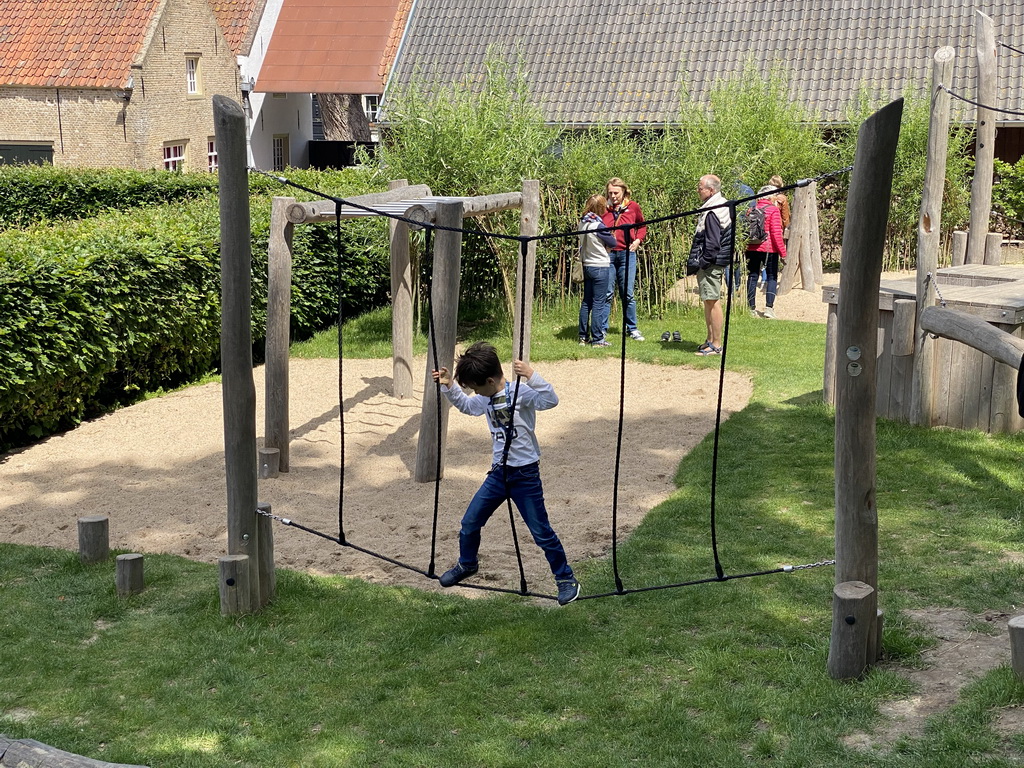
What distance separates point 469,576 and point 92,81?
71.7ft

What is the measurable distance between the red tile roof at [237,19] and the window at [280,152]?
8.83ft

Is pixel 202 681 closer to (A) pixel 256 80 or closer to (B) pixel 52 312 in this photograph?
(B) pixel 52 312

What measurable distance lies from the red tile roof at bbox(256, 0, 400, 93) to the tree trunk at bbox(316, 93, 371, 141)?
256cm

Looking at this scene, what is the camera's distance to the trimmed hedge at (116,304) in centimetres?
852

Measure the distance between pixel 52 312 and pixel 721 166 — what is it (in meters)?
7.98

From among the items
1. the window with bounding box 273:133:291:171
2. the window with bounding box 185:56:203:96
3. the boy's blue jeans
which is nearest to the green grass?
the boy's blue jeans

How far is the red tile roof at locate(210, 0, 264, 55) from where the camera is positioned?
29.0 metres

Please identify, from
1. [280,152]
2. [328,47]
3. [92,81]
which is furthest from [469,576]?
[280,152]

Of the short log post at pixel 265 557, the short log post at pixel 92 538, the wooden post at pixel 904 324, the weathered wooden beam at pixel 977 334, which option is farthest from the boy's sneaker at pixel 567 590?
the wooden post at pixel 904 324

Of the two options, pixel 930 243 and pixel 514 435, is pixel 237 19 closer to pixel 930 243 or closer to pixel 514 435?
pixel 930 243

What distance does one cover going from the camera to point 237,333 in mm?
5332

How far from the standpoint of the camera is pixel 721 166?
45.2 ft

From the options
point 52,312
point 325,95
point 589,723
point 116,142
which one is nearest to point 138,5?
point 116,142

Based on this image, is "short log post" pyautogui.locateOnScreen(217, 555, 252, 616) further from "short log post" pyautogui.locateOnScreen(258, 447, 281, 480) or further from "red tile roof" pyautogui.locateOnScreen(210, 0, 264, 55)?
"red tile roof" pyautogui.locateOnScreen(210, 0, 264, 55)
